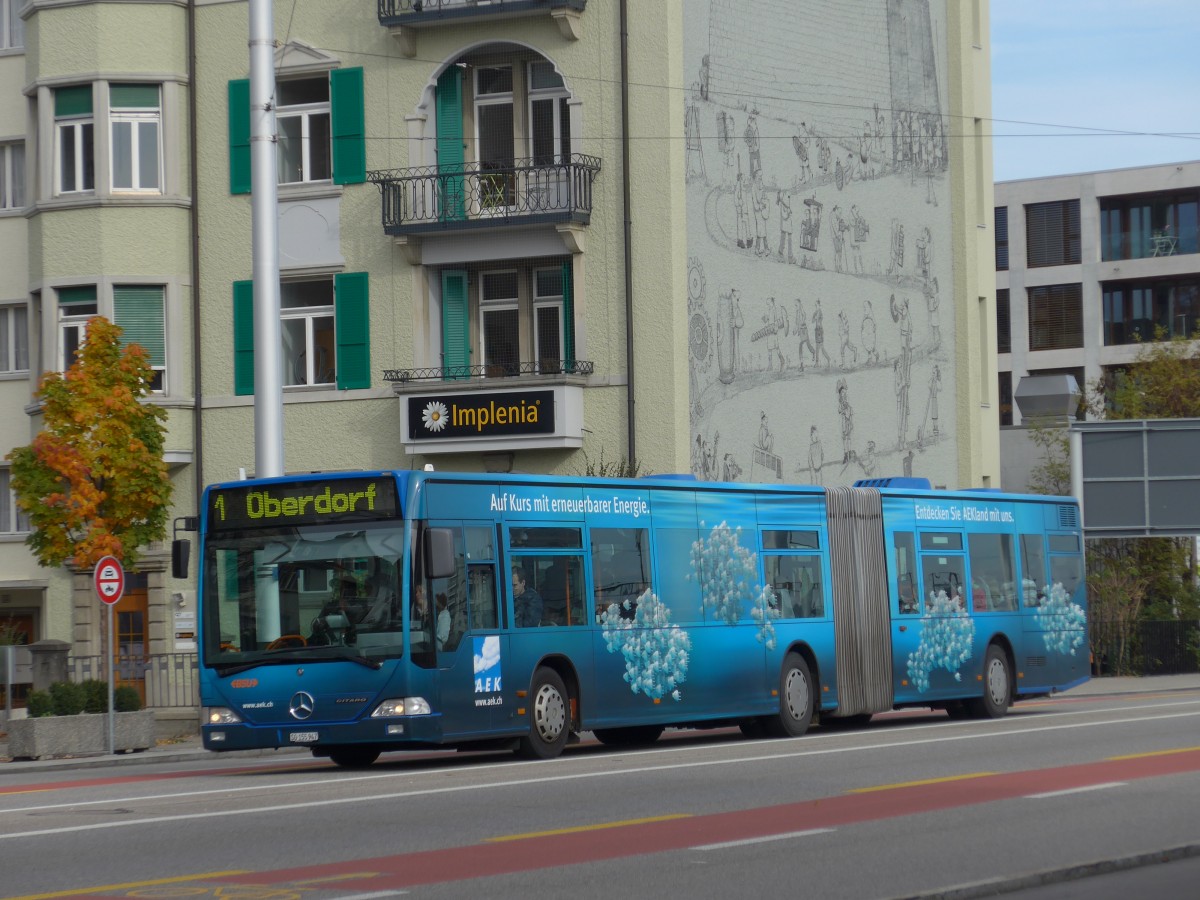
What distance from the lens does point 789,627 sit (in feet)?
78.5

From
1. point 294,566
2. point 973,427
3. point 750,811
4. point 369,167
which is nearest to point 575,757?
point 294,566

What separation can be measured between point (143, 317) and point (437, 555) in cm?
1798

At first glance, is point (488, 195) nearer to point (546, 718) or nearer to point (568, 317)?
point (568, 317)

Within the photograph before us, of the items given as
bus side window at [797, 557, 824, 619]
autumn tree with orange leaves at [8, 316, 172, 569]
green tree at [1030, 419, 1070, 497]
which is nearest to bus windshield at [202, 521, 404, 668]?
bus side window at [797, 557, 824, 619]

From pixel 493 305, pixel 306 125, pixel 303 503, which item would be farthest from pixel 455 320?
pixel 303 503

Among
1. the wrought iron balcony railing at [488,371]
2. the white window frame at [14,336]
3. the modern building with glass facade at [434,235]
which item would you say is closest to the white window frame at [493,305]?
the modern building with glass facade at [434,235]

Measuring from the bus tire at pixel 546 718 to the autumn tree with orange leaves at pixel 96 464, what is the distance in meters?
10.5

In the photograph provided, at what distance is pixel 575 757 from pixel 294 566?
3.43m

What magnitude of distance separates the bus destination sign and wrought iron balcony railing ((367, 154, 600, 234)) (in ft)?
46.0

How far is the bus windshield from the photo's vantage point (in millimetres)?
18844

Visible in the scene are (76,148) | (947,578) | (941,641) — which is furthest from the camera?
(76,148)

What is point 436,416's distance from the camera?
110ft

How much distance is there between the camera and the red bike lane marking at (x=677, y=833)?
35.5 feet

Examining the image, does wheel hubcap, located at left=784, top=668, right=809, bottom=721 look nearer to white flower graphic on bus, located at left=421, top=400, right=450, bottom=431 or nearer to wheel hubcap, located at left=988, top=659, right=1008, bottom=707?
wheel hubcap, located at left=988, top=659, right=1008, bottom=707
